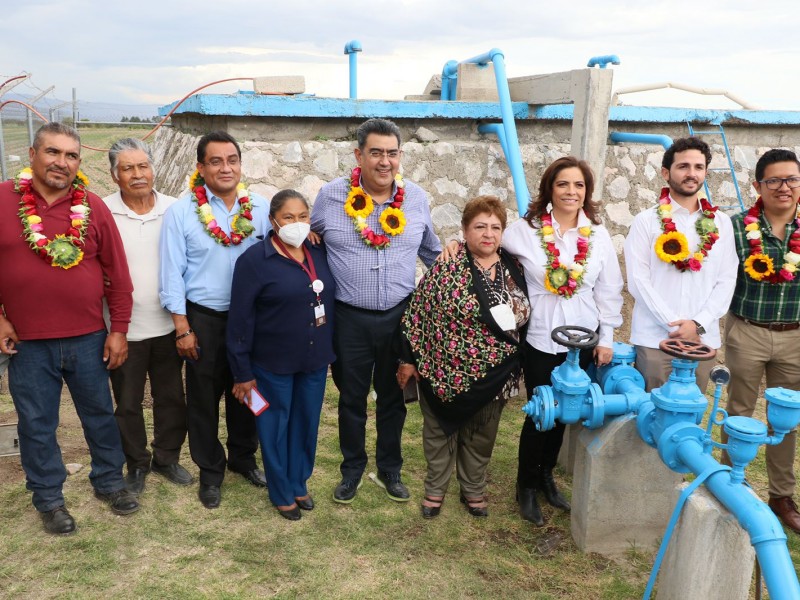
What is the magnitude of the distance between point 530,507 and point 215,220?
8.02ft

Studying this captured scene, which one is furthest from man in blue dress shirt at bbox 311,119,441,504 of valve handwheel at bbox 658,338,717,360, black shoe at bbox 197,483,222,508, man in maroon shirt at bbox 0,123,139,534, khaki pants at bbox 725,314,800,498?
khaki pants at bbox 725,314,800,498

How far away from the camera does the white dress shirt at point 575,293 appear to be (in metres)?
3.66

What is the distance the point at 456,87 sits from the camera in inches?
295

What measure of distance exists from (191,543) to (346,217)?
1982 mm

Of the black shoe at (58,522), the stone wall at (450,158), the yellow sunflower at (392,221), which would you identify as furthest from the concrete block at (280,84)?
the black shoe at (58,522)

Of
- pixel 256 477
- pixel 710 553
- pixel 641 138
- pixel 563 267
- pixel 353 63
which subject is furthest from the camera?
pixel 353 63

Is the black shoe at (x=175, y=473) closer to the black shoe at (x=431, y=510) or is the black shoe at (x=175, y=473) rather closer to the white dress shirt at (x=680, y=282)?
the black shoe at (x=431, y=510)

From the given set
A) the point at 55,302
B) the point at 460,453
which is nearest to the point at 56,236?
the point at 55,302

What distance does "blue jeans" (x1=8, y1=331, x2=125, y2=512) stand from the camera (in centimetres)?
351

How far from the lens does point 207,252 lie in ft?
12.1

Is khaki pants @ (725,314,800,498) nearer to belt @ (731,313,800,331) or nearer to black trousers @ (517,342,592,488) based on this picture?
belt @ (731,313,800,331)

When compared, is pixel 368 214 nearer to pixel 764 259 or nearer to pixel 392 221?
pixel 392 221

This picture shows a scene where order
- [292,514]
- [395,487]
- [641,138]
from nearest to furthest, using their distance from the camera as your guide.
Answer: [292,514]
[395,487]
[641,138]

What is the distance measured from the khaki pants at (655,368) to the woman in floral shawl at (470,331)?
71 cm
